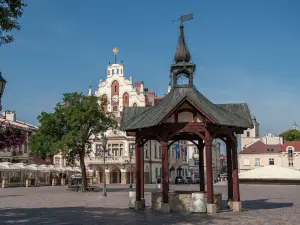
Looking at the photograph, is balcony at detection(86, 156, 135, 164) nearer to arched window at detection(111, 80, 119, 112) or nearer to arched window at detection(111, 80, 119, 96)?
arched window at detection(111, 80, 119, 112)

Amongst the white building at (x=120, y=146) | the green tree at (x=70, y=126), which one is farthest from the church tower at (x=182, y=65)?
the white building at (x=120, y=146)

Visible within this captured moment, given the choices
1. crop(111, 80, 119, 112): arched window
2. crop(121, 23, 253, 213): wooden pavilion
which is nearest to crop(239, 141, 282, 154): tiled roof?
crop(111, 80, 119, 112): arched window

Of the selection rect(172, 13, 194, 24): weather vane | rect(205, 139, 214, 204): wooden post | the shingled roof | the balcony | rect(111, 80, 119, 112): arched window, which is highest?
rect(111, 80, 119, 112): arched window

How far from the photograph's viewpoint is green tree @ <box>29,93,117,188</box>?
3756 cm

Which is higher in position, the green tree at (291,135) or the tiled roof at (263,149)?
the green tree at (291,135)

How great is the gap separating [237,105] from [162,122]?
505 cm

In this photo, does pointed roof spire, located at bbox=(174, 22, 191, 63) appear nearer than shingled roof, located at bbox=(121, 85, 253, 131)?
No

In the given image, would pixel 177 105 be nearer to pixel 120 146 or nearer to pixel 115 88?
pixel 120 146

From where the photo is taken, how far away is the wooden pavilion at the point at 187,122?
1698 centimetres

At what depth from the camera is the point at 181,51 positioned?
19.3 m

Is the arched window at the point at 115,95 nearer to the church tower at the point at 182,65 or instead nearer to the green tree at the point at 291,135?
the church tower at the point at 182,65

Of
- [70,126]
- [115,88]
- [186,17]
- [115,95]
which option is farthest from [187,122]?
[115,88]

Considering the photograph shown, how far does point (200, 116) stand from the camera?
1734 centimetres

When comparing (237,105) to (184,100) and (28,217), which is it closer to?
(184,100)
